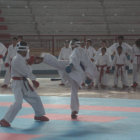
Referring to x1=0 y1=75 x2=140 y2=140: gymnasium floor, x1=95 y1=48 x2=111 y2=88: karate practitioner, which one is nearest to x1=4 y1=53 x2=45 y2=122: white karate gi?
x1=0 y1=75 x2=140 y2=140: gymnasium floor

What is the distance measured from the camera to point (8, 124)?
671 centimetres

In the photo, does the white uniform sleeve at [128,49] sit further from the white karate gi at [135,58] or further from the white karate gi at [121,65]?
the white karate gi at [121,65]

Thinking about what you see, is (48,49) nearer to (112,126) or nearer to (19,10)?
(19,10)

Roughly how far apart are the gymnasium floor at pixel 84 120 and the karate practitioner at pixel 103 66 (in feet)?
8.28

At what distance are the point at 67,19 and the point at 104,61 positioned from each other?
10.3 m

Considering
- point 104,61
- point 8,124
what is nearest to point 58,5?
point 104,61

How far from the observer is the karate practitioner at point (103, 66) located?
13406 mm

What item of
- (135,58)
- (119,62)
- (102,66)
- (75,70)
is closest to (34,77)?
(75,70)

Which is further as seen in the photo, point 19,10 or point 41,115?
point 19,10

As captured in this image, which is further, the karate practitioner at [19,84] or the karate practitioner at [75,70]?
the karate practitioner at [75,70]

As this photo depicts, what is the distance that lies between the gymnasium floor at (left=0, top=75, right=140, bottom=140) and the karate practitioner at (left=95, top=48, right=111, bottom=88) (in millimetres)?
2523

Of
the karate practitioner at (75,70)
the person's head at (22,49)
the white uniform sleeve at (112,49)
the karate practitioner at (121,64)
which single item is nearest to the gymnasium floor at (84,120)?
the karate practitioner at (75,70)

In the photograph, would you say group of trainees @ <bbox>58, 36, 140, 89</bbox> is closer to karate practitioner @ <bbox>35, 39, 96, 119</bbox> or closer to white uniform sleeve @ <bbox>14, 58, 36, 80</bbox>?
karate practitioner @ <bbox>35, 39, 96, 119</bbox>

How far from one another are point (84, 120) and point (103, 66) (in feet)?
20.7
